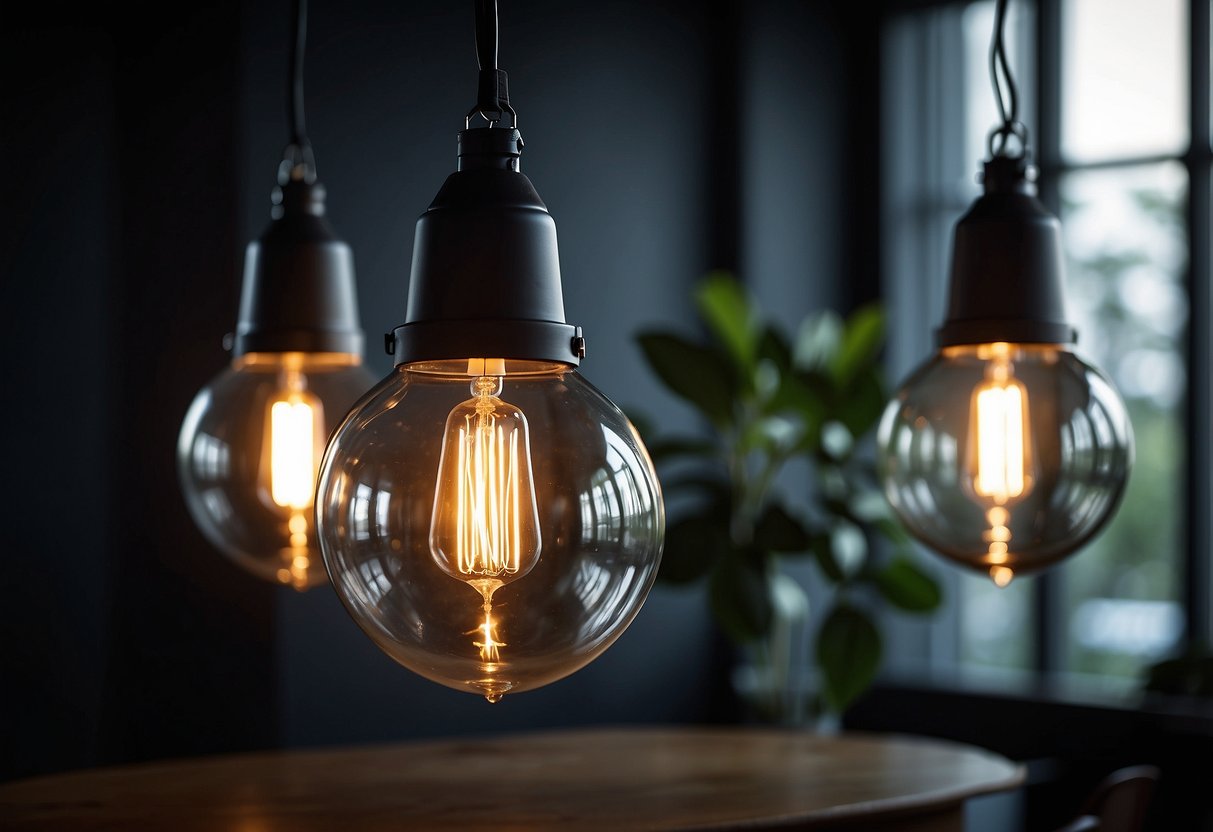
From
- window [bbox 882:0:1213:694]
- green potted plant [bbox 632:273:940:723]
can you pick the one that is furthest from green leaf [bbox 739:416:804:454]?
window [bbox 882:0:1213:694]

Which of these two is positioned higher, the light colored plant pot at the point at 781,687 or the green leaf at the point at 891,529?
the green leaf at the point at 891,529

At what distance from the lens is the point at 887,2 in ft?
15.9

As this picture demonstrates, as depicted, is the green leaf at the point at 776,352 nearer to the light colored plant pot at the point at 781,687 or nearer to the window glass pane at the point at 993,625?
the light colored plant pot at the point at 781,687

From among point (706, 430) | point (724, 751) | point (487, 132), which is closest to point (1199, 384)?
point (706, 430)

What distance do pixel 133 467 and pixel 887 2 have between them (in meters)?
3.15

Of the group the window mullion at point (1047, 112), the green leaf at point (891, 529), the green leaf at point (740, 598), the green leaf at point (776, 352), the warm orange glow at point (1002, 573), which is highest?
the window mullion at point (1047, 112)

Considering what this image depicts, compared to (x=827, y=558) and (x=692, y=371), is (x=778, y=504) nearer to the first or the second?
(x=827, y=558)

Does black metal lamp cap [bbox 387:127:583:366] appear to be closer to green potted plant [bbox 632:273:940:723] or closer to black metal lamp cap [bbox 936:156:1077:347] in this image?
black metal lamp cap [bbox 936:156:1077:347]

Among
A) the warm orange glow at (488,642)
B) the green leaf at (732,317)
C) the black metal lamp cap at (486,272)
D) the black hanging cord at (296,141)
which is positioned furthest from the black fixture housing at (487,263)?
the green leaf at (732,317)

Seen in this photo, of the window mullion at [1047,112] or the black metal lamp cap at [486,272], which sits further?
the window mullion at [1047,112]

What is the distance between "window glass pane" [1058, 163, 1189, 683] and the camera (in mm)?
4230

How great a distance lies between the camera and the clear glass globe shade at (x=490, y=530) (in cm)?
95

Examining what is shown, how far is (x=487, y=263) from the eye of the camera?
1070 millimetres

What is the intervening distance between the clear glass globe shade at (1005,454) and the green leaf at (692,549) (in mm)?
2053
